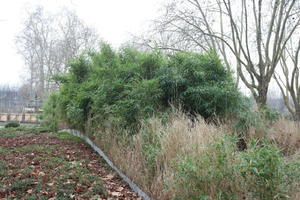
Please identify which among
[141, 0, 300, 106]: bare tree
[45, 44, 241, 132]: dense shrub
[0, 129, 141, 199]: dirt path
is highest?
[141, 0, 300, 106]: bare tree

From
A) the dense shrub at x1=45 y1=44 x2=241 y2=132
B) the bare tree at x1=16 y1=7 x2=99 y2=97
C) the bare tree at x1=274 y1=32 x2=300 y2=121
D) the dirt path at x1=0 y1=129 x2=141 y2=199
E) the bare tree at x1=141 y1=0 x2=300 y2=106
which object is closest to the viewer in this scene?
the dirt path at x1=0 y1=129 x2=141 y2=199

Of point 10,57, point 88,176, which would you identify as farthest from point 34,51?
point 88,176

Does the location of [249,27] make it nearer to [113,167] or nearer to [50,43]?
[113,167]

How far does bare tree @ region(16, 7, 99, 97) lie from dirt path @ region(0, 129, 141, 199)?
1237 centimetres

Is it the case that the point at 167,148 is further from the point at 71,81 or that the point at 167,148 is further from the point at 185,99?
the point at 71,81

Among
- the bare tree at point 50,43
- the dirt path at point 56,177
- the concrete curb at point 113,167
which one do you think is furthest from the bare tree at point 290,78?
the bare tree at point 50,43

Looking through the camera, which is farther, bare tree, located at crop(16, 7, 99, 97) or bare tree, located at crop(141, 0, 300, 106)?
bare tree, located at crop(16, 7, 99, 97)

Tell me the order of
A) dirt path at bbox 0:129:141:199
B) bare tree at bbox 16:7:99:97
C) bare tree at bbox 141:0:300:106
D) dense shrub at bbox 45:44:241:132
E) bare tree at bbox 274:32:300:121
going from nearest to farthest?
dirt path at bbox 0:129:141:199
dense shrub at bbox 45:44:241:132
bare tree at bbox 141:0:300:106
bare tree at bbox 274:32:300:121
bare tree at bbox 16:7:99:97

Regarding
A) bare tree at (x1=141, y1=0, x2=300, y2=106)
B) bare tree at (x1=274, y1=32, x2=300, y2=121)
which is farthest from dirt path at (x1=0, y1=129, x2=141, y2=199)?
bare tree at (x1=274, y1=32, x2=300, y2=121)

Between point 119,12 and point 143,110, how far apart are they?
6.27 metres

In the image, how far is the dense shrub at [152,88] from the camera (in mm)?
4844

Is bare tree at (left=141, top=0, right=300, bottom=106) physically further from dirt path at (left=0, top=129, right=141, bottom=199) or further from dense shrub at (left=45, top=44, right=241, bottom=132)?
dirt path at (left=0, top=129, right=141, bottom=199)

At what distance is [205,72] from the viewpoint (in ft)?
18.5

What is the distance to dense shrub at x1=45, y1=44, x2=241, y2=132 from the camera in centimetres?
484
